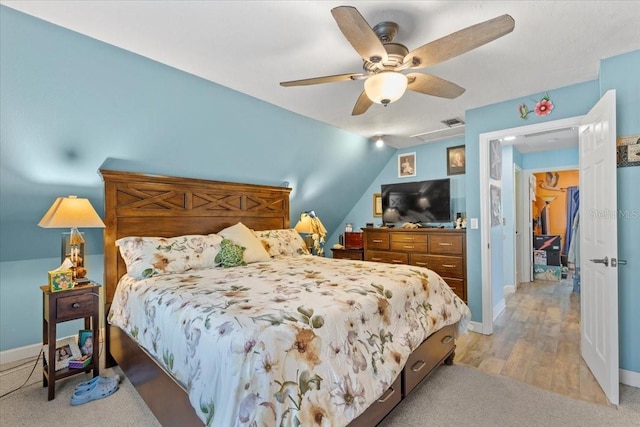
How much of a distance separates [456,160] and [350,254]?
2.21 meters

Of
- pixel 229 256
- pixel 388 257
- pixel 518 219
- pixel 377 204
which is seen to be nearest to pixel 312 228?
pixel 388 257

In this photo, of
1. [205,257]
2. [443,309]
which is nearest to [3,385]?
[205,257]

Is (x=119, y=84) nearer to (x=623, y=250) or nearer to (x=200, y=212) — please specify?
(x=200, y=212)

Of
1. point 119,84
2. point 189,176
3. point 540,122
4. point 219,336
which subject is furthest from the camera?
point 189,176

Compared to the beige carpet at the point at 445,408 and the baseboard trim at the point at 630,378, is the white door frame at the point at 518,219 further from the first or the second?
the beige carpet at the point at 445,408

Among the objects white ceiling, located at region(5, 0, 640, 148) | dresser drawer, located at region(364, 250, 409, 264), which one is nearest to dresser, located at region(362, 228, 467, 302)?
dresser drawer, located at region(364, 250, 409, 264)

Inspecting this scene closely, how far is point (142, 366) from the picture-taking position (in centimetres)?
197

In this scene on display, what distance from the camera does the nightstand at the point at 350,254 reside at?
4878 mm

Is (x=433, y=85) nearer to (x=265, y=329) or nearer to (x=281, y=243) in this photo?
(x=265, y=329)

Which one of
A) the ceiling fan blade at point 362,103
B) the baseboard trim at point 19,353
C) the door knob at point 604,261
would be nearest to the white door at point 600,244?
the door knob at point 604,261

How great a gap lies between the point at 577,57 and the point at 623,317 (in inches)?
79.8

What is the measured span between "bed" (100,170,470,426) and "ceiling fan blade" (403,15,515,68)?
4.58ft

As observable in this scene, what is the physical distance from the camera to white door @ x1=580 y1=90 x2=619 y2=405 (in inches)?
78.2

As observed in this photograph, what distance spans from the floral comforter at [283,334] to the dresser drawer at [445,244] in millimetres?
1560
